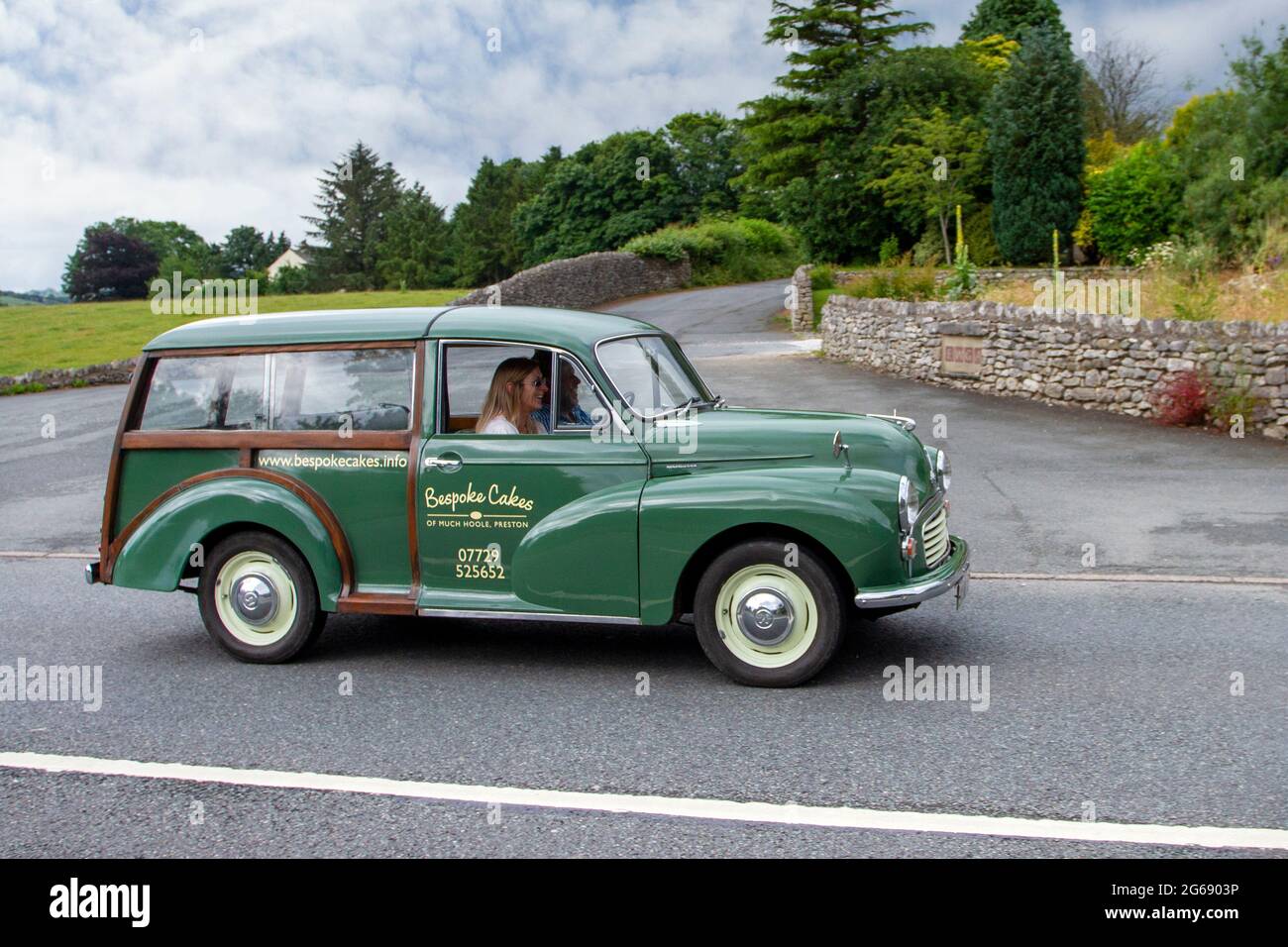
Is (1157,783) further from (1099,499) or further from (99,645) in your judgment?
(1099,499)

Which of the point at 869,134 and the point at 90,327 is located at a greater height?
the point at 869,134

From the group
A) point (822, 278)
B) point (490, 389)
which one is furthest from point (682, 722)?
point (822, 278)

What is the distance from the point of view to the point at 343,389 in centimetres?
666

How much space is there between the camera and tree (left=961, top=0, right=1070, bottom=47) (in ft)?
174

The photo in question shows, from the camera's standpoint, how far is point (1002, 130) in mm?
33594

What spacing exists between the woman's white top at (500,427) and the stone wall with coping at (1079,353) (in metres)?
10.2

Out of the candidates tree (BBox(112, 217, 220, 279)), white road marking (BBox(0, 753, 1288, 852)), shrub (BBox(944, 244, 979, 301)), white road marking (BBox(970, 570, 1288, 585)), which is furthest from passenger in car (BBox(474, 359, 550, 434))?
tree (BBox(112, 217, 220, 279))

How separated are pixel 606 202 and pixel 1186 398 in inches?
1923

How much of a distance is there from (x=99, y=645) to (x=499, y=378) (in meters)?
2.92

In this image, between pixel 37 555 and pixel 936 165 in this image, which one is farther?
pixel 936 165

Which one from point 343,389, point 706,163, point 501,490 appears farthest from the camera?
point 706,163

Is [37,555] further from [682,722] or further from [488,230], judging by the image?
[488,230]

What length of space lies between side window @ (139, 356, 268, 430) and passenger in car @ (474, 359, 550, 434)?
1281 mm
